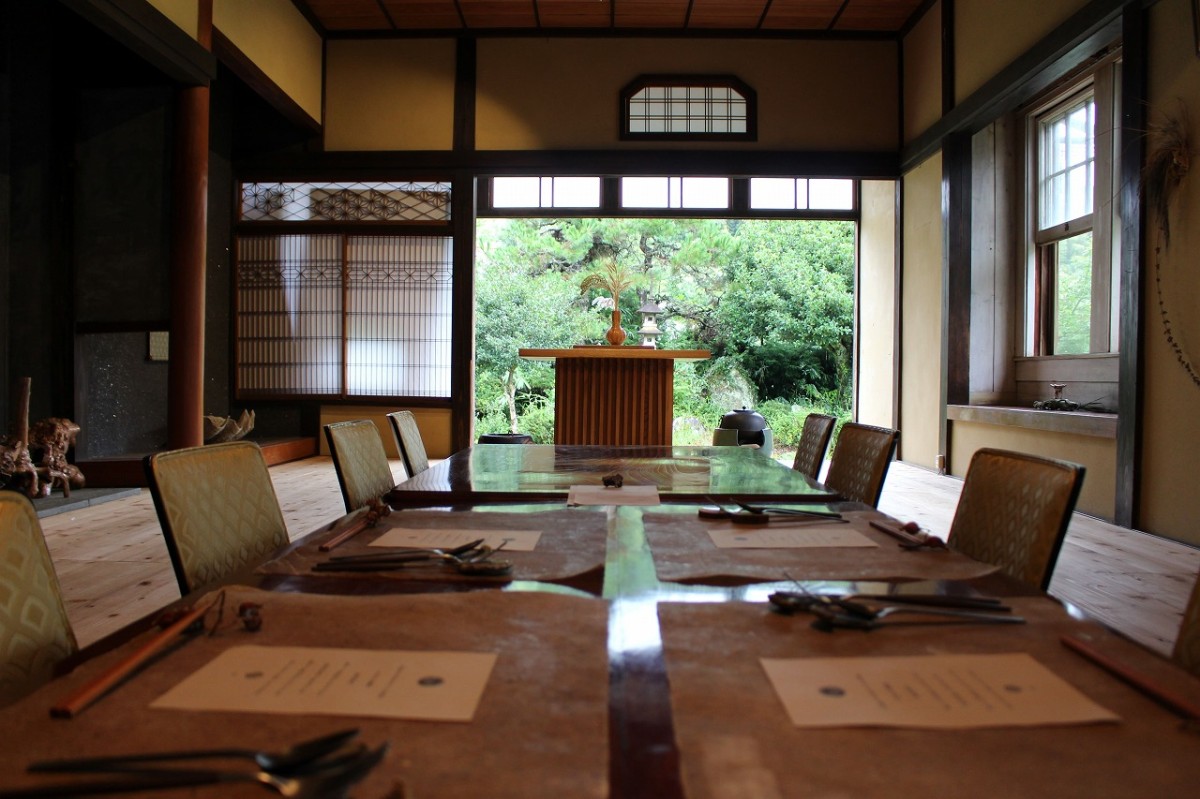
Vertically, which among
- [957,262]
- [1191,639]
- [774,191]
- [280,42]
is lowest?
[1191,639]

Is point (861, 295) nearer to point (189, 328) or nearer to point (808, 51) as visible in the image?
point (808, 51)

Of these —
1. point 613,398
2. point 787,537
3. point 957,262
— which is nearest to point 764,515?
point 787,537

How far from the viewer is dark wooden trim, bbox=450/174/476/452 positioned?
5.72m

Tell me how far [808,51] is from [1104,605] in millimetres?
4826

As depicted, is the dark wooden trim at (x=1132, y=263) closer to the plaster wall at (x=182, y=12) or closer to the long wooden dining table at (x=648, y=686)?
the long wooden dining table at (x=648, y=686)

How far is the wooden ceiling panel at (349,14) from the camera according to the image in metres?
5.32

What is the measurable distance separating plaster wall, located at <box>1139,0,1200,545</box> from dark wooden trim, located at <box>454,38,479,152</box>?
14.0 feet

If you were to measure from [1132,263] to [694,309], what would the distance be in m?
7.79

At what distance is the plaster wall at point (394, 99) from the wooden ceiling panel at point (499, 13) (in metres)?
0.32

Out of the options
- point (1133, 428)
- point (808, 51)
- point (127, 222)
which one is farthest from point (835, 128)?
point (127, 222)

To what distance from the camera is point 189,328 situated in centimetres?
387

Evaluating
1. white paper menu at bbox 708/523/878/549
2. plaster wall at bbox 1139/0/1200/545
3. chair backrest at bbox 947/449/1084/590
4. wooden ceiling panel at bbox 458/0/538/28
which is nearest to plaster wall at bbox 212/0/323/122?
wooden ceiling panel at bbox 458/0/538/28

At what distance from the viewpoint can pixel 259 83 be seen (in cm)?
472

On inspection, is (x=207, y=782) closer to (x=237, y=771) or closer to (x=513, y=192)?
(x=237, y=771)
